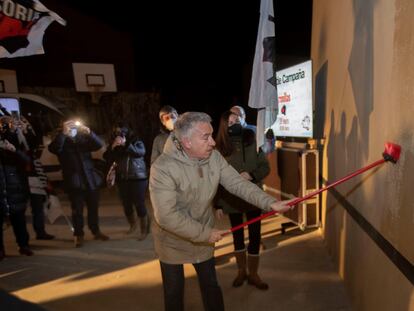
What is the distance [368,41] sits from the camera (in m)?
2.73

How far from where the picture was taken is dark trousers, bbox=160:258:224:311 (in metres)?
2.47

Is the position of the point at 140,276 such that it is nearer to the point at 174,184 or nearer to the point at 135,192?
the point at 135,192

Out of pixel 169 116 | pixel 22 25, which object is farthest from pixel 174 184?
pixel 22 25

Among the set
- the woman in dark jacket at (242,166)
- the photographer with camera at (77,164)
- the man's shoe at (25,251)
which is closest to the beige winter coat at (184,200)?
the woman in dark jacket at (242,166)

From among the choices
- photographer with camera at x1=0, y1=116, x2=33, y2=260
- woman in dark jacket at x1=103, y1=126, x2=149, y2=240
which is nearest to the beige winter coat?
woman in dark jacket at x1=103, y1=126, x2=149, y2=240

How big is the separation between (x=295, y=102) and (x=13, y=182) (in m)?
4.30

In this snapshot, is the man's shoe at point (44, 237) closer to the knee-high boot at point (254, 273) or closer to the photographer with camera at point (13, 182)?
the photographer with camera at point (13, 182)

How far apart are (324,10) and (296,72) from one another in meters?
0.95

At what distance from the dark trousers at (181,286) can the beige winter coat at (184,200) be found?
0.24 ft

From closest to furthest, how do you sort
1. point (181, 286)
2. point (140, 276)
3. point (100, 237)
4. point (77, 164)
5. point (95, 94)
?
point (181, 286) → point (140, 276) → point (77, 164) → point (100, 237) → point (95, 94)

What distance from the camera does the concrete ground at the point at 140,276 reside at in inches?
134

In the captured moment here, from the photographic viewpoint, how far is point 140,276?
4.07 m

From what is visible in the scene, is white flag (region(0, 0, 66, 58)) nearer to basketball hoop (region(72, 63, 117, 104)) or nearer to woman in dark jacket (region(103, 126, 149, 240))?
woman in dark jacket (region(103, 126, 149, 240))

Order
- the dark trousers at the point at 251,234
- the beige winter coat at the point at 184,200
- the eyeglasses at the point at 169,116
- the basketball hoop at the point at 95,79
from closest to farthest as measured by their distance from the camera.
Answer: the beige winter coat at the point at 184,200, the dark trousers at the point at 251,234, the eyeglasses at the point at 169,116, the basketball hoop at the point at 95,79
